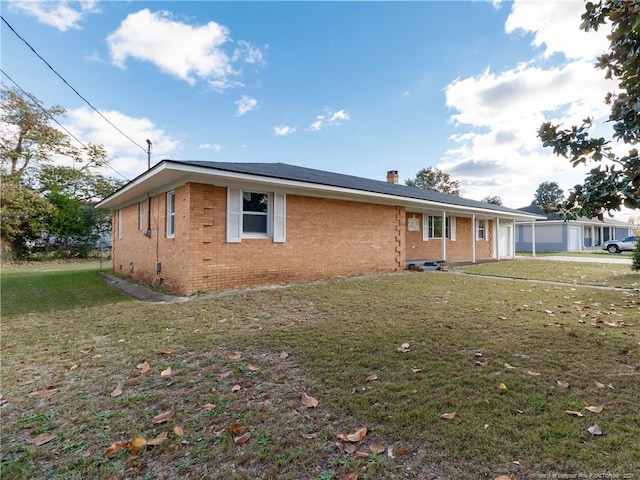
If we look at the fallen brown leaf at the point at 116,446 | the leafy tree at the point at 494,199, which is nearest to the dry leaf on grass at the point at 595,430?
the fallen brown leaf at the point at 116,446

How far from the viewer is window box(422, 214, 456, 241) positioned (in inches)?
608

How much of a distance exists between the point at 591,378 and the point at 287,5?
12.2 m

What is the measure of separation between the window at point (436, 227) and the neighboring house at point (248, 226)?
7.23 ft

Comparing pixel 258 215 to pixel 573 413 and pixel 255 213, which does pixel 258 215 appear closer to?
pixel 255 213

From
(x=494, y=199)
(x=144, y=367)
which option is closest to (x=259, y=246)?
(x=144, y=367)

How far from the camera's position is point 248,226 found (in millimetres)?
8445

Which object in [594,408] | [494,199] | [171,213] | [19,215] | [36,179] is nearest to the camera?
[594,408]

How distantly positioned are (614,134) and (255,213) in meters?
7.19

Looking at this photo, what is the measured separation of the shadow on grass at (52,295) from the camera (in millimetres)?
6488

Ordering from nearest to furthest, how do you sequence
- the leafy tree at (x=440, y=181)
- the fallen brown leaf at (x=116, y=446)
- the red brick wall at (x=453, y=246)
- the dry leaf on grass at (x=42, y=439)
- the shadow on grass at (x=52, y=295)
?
the fallen brown leaf at (x=116, y=446)
the dry leaf on grass at (x=42, y=439)
the shadow on grass at (x=52, y=295)
the red brick wall at (x=453, y=246)
the leafy tree at (x=440, y=181)

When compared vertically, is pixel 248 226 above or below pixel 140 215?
below

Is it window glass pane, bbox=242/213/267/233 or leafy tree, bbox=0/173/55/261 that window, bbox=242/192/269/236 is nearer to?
window glass pane, bbox=242/213/267/233

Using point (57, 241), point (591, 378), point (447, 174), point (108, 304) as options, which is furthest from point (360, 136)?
point (447, 174)

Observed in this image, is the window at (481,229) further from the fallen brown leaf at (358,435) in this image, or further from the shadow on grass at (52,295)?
the fallen brown leaf at (358,435)
